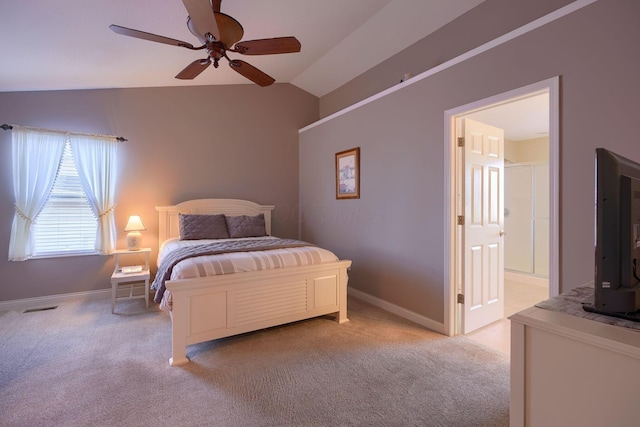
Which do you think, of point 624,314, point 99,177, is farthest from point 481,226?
point 99,177

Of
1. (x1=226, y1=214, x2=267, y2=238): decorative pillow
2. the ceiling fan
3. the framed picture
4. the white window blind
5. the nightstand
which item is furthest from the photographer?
(x1=226, y1=214, x2=267, y2=238): decorative pillow

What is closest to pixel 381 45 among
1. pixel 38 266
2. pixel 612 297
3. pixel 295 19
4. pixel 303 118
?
pixel 295 19

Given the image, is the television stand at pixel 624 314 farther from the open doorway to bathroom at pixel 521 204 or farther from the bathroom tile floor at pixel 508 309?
the bathroom tile floor at pixel 508 309

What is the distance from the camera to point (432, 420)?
1622mm

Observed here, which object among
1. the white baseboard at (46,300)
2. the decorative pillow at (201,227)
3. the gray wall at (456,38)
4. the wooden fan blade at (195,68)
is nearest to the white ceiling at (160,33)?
the gray wall at (456,38)

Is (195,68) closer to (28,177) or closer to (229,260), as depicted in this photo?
(229,260)

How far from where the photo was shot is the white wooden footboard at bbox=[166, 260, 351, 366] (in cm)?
220

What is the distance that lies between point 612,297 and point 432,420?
1196 millimetres

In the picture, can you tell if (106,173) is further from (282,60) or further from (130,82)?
(282,60)

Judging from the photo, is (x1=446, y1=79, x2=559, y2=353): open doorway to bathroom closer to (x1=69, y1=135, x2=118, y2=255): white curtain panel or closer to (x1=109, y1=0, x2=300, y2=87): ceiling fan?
(x1=109, y1=0, x2=300, y2=87): ceiling fan

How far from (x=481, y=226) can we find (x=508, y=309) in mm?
1235

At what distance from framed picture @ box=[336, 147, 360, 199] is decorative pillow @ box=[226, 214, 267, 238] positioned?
45.2 inches

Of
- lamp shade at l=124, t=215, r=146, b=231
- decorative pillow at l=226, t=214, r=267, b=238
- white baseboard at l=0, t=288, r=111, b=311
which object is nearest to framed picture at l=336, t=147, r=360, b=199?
decorative pillow at l=226, t=214, r=267, b=238

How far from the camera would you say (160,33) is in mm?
2730
